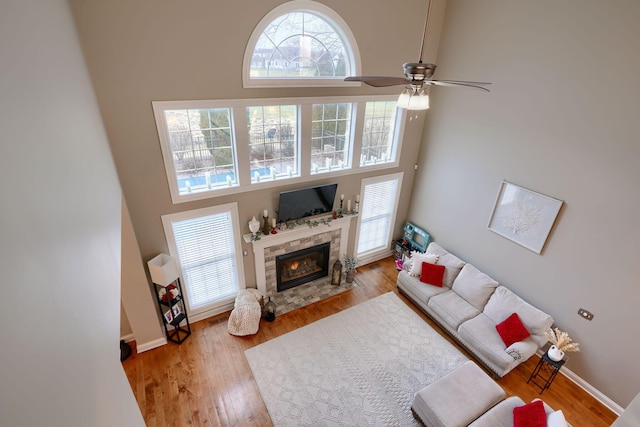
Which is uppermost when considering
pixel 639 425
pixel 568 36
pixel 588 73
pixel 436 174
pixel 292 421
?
pixel 568 36

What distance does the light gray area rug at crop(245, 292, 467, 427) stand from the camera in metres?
4.28

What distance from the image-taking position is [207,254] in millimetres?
5211

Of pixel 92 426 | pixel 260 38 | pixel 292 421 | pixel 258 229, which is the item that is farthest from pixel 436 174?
pixel 92 426

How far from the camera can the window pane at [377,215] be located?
6559mm

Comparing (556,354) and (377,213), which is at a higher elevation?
(377,213)

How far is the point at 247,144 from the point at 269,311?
295 centimetres

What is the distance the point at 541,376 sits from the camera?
4.85 metres

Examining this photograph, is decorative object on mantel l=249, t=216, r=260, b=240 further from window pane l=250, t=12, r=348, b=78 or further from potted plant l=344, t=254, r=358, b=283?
window pane l=250, t=12, r=348, b=78

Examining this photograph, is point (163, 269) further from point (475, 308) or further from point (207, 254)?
point (475, 308)

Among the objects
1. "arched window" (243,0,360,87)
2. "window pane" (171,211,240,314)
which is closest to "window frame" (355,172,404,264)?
"arched window" (243,0,360,87)

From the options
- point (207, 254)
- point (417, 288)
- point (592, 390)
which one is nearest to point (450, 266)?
point (417, 288)

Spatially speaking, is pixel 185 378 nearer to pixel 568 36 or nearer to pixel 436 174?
pixel 436 174

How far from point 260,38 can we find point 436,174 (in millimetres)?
4172

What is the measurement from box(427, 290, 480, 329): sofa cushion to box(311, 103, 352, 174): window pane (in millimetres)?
2994
